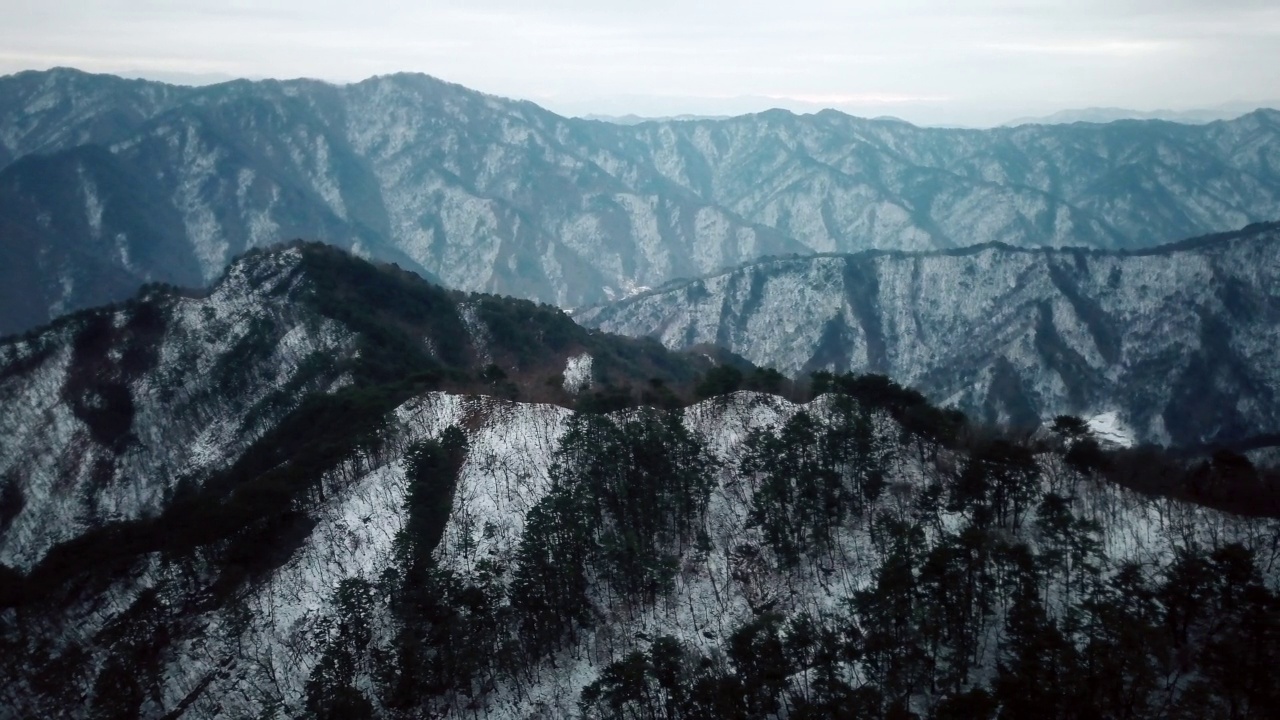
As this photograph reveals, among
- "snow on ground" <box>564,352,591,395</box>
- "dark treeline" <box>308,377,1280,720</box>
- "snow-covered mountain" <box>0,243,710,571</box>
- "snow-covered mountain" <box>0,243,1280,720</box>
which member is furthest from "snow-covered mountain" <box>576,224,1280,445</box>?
"dark treeline" <box>308,377,1280,720</box>

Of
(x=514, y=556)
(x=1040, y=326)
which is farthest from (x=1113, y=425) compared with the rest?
(x=514, y=556)

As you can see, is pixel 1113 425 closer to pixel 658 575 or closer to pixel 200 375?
pixel 658 575

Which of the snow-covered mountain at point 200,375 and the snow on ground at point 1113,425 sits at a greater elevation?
the snow-covered mountain at point 200,375

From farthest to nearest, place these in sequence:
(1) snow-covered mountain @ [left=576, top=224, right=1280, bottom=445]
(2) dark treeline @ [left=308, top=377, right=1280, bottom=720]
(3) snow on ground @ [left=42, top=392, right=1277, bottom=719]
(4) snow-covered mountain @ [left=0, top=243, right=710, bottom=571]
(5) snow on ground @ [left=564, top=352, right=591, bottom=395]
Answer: (1) snow-covered mountain @ [left=576, top=224, right=1280, bottom=445], (5) snow on ground @ [left=564, top=352, right=591, bottom=395], (4) snow-covered mountain @ [left=0, top=243, right=710, bottom=571], (3) snow on ground @ [left=42, top=392, right=1277, bottom=719], (2) dark treeline @ [left=308, top=377, right=1280, bottom=720]

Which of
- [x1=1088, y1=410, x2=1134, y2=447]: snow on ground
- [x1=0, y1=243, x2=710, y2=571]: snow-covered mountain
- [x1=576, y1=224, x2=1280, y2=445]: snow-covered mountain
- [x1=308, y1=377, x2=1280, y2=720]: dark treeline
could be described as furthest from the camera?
[x1=576, y1=224, x2=1280, y2=445]: snow-covered mountain

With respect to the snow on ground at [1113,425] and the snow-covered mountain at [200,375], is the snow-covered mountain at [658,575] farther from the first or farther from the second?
the snow on ground at [1113,425]

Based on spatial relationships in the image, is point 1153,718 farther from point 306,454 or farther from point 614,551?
point 306,454

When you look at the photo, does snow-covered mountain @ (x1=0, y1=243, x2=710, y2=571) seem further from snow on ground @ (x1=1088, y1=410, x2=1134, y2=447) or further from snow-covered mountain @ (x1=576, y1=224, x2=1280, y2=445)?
snow on ground @ (x1=1088, y1=410, x2=1134, y2=447)

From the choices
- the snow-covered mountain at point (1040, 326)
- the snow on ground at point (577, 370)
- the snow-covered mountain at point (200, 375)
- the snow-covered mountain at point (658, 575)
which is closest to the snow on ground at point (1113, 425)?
the snow-covered mountain at point (1040, 326)
